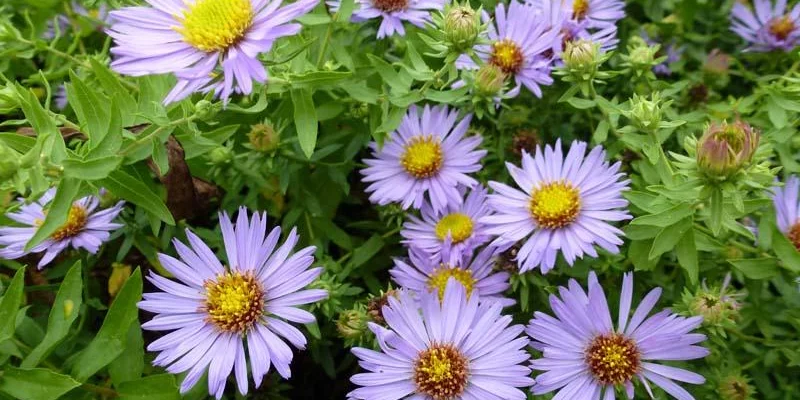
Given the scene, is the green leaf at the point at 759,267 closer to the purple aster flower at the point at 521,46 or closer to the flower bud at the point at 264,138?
the purple aster flower at the point at 521,46

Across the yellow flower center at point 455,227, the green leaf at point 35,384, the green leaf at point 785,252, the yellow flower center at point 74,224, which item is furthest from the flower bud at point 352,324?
the green leaf at point 785,252

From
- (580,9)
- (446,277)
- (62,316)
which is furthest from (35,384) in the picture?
(580,9)

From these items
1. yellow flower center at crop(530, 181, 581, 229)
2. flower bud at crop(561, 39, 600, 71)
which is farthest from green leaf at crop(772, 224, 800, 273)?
flower bud at crop(561, 39, 600, 71)

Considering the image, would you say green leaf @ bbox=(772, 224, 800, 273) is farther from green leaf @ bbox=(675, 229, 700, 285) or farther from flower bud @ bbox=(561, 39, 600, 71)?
flower bud @ bbox=(561, 39, 600, 71)

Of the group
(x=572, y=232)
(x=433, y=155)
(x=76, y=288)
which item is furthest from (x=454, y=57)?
(x=76, y=288)

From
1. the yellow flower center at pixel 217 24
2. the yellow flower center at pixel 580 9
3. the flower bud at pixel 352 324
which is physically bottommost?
the flower bud at pixel 352 324
